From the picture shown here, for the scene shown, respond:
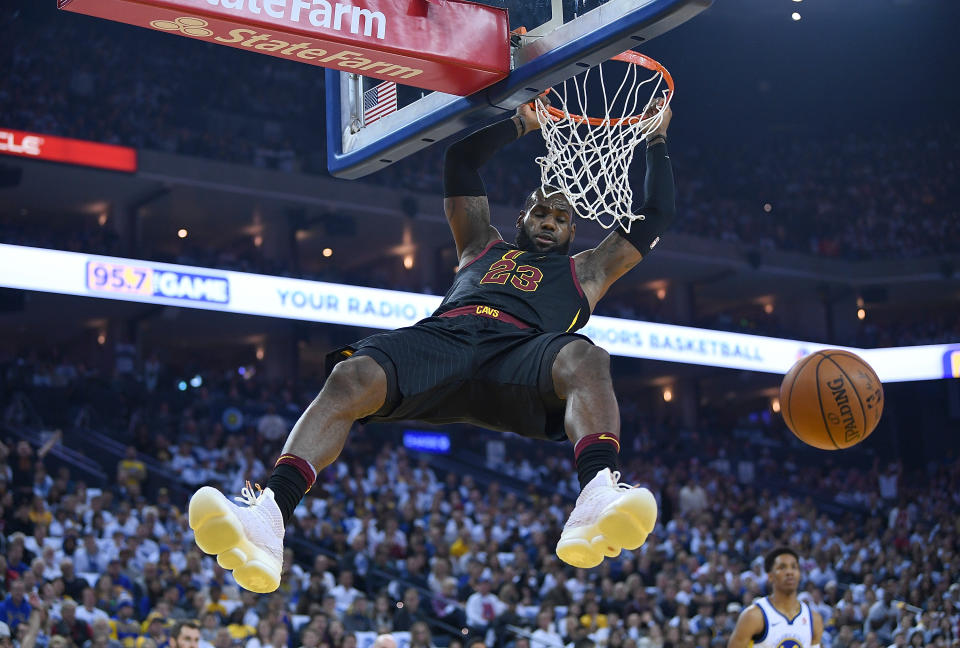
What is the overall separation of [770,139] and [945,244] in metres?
4.86

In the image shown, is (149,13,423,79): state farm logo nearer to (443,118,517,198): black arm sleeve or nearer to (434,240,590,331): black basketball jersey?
(443,118,517,198): black arm sleeve

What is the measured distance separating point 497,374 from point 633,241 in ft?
3.26

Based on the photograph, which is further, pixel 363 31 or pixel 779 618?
pixel 779 618

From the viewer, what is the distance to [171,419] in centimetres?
1606

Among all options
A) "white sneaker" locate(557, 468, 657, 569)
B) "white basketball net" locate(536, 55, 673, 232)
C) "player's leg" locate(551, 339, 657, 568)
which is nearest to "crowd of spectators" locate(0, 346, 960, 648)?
"white basketball net" locate(536, 55, 673, 232)

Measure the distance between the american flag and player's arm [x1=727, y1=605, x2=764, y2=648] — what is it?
3.39m

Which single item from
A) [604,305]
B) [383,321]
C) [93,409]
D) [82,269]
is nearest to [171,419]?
[93,409]

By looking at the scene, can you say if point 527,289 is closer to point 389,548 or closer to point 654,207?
point 654,207

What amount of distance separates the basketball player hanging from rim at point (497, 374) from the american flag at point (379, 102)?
33 centimetres

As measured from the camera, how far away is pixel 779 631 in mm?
6410

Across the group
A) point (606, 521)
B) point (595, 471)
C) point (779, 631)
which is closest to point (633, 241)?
point (595, 471)

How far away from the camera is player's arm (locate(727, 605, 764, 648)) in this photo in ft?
20.9

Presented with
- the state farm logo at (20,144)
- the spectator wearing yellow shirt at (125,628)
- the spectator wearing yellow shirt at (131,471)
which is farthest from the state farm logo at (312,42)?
the state farm logo at (20,144)

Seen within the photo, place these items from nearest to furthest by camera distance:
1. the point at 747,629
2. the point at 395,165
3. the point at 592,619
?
1. the point at 747,629
2. the point at 592,619
3. the point at 395,165
